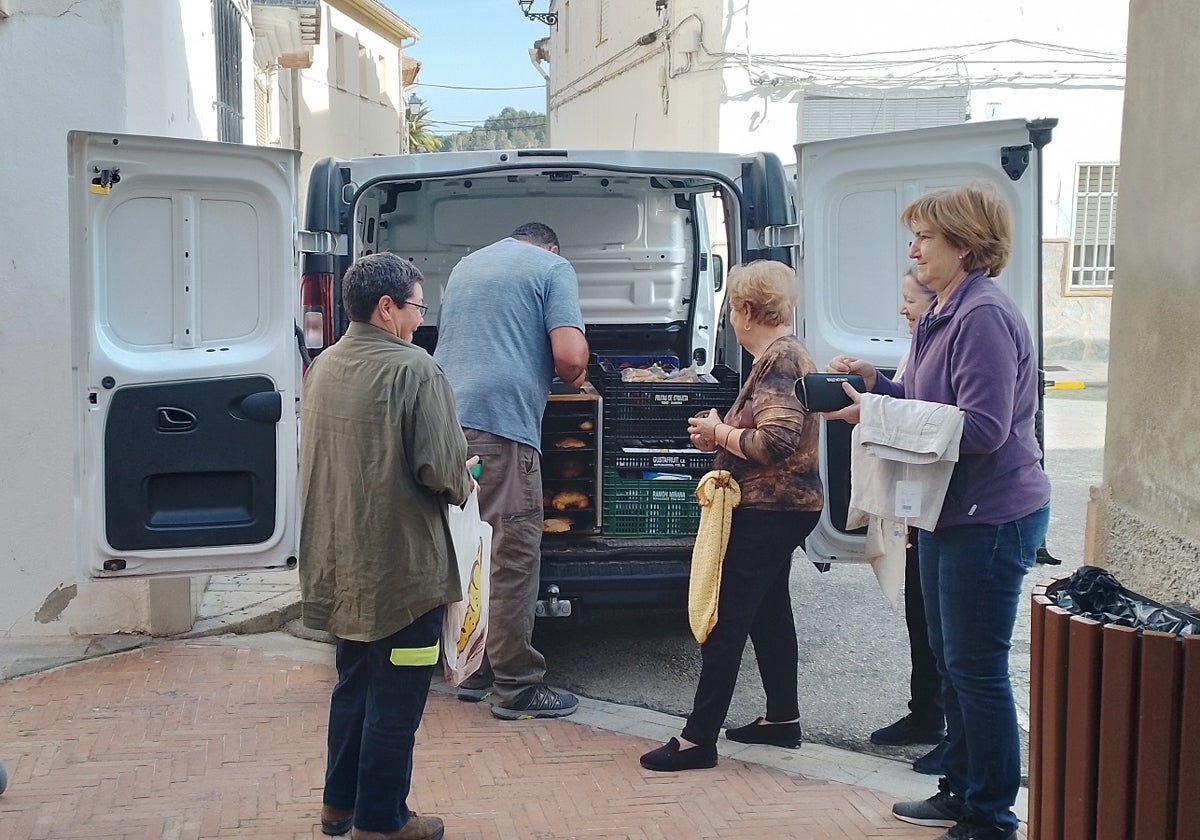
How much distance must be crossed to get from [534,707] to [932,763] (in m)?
1.49

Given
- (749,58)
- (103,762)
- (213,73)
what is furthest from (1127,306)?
(749,58)

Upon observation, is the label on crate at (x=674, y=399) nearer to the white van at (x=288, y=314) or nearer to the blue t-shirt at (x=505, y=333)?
the white van at (x=288, y=314)

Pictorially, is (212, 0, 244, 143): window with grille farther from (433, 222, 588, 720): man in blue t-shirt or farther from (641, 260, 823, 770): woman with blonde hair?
(641, 260, 823, 770): woman with blonde hair

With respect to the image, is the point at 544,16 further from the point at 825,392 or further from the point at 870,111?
the point at 825,392

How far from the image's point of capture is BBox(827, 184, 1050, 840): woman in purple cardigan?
3.12m

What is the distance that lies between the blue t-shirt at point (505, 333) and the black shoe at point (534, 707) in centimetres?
97

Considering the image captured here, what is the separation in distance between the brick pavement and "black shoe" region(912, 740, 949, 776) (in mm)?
291

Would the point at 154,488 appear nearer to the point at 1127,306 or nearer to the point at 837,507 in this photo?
the point at 837,507

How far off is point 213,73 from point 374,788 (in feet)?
20.7

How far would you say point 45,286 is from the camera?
5.25m

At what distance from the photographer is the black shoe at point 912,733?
435 cm

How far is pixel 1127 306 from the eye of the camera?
3.50 metres

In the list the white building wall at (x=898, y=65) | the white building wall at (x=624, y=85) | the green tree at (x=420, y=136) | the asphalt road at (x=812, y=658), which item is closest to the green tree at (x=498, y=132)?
the green tree at (x=420, y=136)


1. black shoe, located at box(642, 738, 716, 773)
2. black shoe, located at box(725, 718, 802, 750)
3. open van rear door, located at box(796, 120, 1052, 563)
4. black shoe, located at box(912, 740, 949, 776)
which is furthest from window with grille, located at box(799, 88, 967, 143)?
black shoe, located at box(642, 738, 716, 773)
